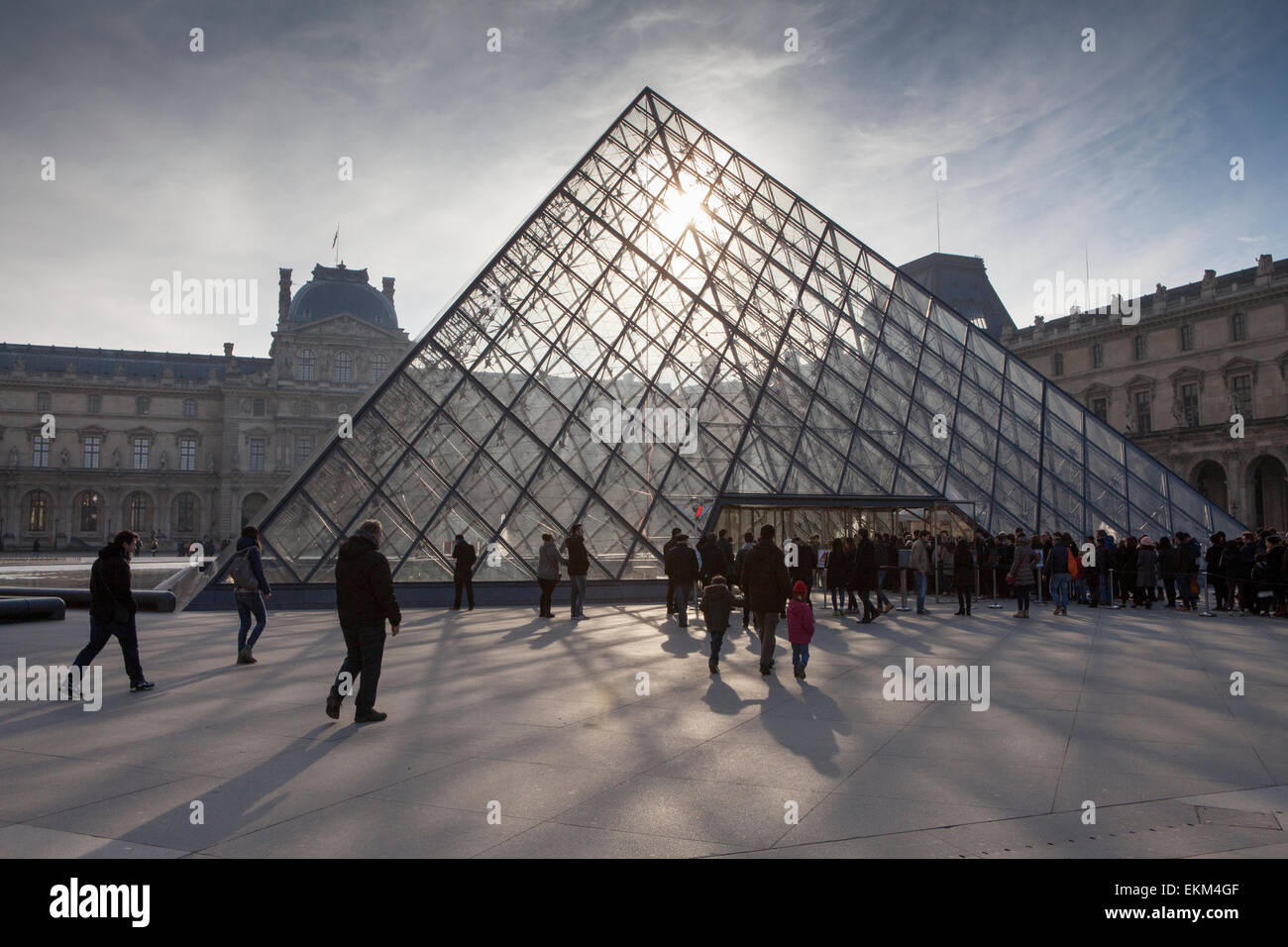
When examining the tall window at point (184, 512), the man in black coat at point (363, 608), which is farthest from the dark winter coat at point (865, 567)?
the tall window at point (184, 512)

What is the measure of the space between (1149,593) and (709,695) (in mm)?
12091

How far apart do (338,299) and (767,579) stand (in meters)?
73.6

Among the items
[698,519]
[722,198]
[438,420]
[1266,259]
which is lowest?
[698,519]

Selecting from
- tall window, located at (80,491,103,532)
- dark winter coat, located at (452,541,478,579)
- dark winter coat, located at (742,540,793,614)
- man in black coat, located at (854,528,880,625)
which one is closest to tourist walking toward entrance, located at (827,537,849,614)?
man in black coat, located at (854,528,880,625)

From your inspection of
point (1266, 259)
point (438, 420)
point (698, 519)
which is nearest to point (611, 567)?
point (698, 519)

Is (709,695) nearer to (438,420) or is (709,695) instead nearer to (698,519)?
(698,519)

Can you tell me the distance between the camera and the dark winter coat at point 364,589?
21.3 feet

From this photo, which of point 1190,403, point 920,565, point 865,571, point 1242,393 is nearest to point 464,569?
point 865,571

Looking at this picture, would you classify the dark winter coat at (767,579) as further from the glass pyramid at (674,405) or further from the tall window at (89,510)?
the tall window at (89,510)

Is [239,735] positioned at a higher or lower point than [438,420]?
lower

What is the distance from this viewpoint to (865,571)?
43.5 ft

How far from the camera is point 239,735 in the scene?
230 inches

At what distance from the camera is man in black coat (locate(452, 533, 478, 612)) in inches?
567

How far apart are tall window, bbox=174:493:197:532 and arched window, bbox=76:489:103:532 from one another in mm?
5330
